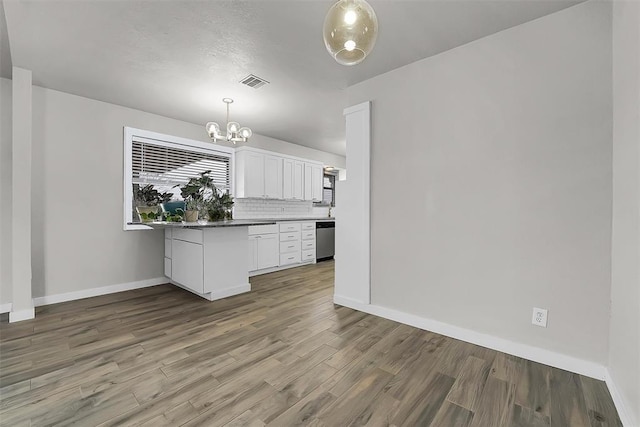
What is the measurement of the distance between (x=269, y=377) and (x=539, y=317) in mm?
1973

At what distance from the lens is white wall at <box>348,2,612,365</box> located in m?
1.89

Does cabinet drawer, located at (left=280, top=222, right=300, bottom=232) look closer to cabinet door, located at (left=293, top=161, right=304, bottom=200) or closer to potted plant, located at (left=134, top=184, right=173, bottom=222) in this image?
cabinet door, located at (left=293, top=161, right=304, bottom=200)

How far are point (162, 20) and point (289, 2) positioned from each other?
996mm

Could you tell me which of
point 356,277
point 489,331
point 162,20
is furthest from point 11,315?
point 489,331

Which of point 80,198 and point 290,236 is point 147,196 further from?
point 290,236

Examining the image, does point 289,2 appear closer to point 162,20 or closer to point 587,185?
point 162,20

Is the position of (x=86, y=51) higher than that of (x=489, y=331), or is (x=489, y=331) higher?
(x=86, y=51)

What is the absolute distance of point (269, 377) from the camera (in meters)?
1.86

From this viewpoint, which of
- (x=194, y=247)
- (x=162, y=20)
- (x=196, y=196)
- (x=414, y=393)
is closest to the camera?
(x=414, y=393)

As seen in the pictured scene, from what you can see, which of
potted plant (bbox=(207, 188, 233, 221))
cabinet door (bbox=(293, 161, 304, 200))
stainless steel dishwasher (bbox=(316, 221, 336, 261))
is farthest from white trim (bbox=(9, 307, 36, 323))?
stainless steel dishwasher (bbox=(316, 221, 336, 261))

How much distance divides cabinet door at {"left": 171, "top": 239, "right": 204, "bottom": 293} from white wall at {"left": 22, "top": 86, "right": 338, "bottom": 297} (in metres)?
0.57

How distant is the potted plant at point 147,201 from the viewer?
394 cm

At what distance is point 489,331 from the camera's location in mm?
2279

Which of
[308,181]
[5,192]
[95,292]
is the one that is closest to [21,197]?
[5,192]
